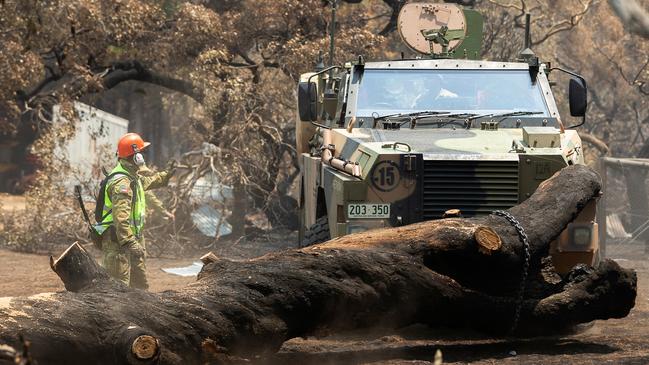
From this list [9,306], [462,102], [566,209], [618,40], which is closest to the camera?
[9,306]

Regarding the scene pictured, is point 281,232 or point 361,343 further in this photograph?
point 281,232

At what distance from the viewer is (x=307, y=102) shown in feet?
34.7

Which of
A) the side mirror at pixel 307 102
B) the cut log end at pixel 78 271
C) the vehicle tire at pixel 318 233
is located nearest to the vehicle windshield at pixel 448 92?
the side mirror at pixel 307 102

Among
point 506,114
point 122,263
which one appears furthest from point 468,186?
point 122,263

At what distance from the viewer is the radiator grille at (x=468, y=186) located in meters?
8.74

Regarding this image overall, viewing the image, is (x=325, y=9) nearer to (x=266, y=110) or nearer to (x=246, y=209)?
(x=266, y=110)

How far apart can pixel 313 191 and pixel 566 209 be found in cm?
258

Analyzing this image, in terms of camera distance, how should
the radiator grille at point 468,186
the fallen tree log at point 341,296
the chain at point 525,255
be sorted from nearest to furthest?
the fallen tree log at point 341,296, the chain at point 525,255, the radiator grille at point 468,186

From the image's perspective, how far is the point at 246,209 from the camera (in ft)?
57.5

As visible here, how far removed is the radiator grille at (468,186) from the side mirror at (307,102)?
6.80ft

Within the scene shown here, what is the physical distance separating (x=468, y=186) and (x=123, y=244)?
10.1 ft

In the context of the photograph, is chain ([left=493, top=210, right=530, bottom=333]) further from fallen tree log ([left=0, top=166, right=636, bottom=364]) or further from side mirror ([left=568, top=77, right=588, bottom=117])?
side mirror ([left=568, top=77, right=588, bottom=117])

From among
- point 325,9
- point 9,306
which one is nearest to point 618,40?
point 325,9

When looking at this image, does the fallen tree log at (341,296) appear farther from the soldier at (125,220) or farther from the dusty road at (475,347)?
the soldier at (125,220)
